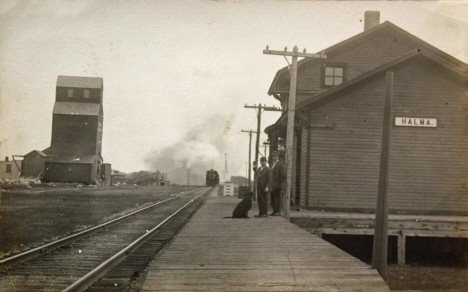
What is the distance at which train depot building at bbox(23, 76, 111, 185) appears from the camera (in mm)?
48875

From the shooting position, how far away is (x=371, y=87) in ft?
53.5

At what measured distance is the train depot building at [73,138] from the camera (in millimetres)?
48875

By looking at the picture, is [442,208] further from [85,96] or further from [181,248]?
[85,96]

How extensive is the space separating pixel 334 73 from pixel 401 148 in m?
5.49

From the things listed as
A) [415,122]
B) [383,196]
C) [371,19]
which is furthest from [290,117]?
[371,19]

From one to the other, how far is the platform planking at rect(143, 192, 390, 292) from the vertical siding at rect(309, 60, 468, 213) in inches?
314

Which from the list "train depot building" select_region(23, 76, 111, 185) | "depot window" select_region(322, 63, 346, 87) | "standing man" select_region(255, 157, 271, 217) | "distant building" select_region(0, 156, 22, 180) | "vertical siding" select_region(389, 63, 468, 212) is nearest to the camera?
"standing man" select_region(255, 157, 271, 217)

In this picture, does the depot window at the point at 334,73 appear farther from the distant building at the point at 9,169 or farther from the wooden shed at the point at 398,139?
the distant building at the point at 9,169

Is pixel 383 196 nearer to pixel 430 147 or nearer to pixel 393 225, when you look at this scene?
pixel 393 225

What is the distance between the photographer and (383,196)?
5707mm

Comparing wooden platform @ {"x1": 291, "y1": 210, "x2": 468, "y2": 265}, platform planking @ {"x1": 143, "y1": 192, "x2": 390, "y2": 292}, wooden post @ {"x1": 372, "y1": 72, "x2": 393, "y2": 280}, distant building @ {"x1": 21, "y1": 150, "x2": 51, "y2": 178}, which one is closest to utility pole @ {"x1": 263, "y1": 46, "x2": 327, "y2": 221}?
wooden platform @ {"x1": 291, "y1": 210, "x2": 468, "y2": 265}

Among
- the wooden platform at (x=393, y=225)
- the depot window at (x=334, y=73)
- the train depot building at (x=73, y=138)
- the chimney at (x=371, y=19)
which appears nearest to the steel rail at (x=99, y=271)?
the wooden platform at (x=393, y=225)

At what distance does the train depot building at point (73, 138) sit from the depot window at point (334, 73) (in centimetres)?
3417

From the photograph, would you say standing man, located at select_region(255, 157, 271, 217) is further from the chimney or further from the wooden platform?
the chimney
